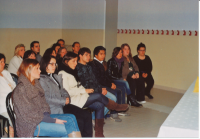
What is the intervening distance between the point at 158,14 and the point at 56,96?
4278 mm

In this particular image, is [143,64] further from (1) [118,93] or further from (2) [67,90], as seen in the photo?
(2) [67,90]

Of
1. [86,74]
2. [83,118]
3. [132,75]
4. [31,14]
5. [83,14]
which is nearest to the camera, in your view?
[83,118]

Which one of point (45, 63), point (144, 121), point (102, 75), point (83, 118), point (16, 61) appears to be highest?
point (45, 63)

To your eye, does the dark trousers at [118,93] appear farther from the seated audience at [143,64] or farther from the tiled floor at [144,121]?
the seated audience at [143,64]

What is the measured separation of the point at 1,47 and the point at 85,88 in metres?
3.54

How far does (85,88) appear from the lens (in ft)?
12.2

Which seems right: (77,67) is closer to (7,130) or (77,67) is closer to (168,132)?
(7,130)

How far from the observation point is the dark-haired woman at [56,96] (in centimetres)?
294

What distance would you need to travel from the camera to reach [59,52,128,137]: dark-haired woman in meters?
3.35

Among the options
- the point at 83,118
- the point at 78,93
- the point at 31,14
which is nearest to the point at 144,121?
the point at 78,93

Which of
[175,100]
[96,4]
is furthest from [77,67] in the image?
[96,4]

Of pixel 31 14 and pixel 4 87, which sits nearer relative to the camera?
pixel 4 87

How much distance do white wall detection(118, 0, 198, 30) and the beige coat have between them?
3.59 m

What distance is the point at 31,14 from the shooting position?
7.05 meters
